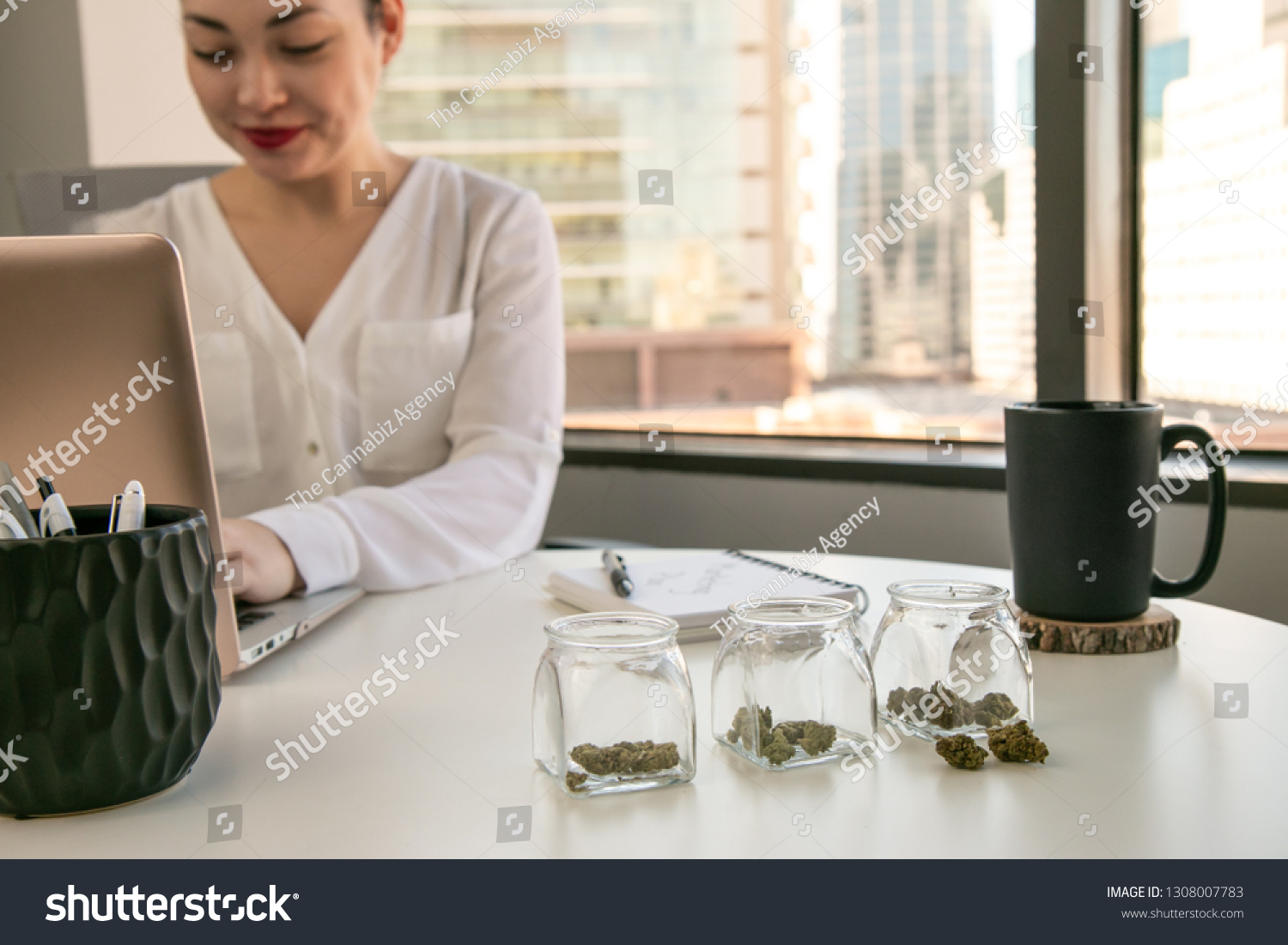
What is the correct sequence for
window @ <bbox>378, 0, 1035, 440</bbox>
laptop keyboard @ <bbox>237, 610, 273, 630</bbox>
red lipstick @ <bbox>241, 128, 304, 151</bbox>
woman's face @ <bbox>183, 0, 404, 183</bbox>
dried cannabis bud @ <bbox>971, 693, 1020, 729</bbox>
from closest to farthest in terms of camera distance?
dried cannabis bud @ <bbox>971, 693, 1020, 729</bbox> → laptop keyboard @ <bbox>237, 610, 273, 630</bbox> → woman's face @ <bbox>183, 0, 404, 183</bbox> → red lipstick @ <bbox>241, 128, 304, 151</bbox> → window @ <bbox>378, 0, 1035, 440</bbox>

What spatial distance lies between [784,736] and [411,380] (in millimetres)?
1171

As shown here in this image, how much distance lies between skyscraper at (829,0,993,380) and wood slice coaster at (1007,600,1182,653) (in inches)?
42.9

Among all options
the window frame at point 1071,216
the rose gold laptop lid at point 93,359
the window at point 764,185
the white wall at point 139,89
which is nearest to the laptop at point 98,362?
the rose gold laptop lid at point 93,359

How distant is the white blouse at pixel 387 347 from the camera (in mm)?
1604

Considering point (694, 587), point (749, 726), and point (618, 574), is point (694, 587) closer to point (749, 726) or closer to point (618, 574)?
point (618, 574)

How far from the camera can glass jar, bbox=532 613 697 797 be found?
59cm

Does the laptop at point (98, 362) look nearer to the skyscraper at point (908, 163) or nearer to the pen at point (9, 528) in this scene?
the pen at point (9, 528)

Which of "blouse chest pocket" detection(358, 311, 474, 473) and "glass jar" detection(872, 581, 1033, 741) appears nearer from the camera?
"glass jar" detection(872, 581, 1033, 741)

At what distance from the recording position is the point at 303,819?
22.3 inches

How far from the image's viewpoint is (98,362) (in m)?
0.72

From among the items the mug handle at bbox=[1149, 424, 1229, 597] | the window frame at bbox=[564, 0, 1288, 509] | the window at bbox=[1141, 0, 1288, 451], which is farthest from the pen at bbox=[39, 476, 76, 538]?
the window at bbox=[1141, 0, 1288, 451]

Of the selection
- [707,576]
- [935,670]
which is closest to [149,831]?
[935,670]

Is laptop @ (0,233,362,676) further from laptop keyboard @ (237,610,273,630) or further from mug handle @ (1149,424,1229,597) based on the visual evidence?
mug handle @ (1149,424,1229,597)
